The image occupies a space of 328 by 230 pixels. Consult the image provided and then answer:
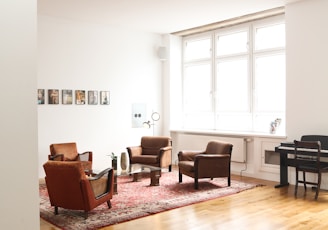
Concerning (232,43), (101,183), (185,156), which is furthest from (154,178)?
(232,43)

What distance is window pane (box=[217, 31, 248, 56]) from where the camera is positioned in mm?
7848

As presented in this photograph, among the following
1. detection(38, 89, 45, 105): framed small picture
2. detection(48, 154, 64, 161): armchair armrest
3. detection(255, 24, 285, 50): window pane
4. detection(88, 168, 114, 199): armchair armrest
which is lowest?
detection(88, 168, 114, 199): armchair armrest

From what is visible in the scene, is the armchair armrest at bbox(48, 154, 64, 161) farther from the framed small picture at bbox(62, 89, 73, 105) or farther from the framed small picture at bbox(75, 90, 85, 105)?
the framed small picture at bbox(75, 90, 85, 105)

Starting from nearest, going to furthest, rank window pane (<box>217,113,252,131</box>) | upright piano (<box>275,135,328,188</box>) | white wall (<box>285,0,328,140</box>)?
upright piano (<box>275,135,328,188</box>), white wall (<box>285,0,328,140</box>), window pane (<box>217,113,252,131</box>)

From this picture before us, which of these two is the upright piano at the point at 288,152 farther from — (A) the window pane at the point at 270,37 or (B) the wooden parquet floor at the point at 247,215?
(A) the window pane at the point at 270,37

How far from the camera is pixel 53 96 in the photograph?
7.27 metres

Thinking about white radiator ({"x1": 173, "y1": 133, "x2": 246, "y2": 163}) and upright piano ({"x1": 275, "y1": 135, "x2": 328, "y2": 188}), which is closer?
upright piano ({"x1": 275, "y1": 135, "x2": 328, "y2": 188})

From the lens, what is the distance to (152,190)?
6016 mm

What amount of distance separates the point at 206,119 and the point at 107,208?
4383 millimetres

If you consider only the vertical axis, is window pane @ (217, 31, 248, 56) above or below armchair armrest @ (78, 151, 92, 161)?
above

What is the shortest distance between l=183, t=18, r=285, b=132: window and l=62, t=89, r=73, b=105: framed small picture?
304 centimetres

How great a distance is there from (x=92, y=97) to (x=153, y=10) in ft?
7.77

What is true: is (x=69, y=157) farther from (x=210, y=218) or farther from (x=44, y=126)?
(x=210, y=218)

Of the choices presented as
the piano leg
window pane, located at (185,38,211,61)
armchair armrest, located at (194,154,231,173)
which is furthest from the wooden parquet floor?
window pane, located at (185,38,211,61)
